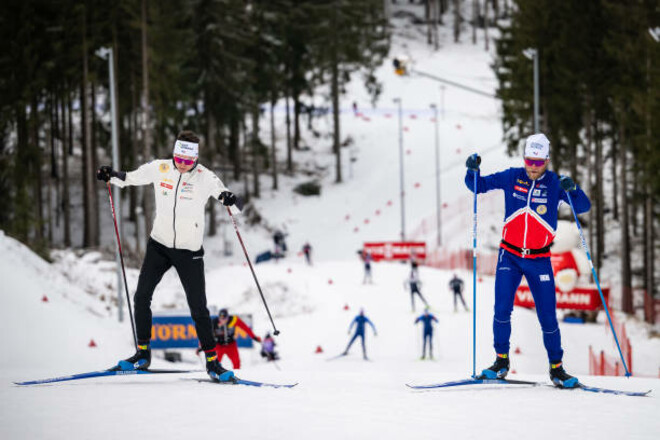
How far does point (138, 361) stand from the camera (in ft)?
24.3

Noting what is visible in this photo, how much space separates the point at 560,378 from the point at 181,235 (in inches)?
148

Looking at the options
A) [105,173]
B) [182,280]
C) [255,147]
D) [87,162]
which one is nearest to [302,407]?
[182,280]

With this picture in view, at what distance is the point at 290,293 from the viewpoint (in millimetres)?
28375

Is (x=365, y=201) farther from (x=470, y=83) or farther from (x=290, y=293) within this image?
(x=470, y=83)

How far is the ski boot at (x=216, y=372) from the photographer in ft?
24.1

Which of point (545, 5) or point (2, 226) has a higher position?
point (545, 5)

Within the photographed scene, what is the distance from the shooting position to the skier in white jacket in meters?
7.27

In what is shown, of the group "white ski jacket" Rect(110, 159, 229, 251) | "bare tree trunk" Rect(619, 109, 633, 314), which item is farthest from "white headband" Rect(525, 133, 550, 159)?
"bare tree trunk" Rect(619, 109, 633, 314)

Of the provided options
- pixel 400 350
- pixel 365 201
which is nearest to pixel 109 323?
pixel 400 350

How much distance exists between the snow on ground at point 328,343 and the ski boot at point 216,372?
242mm

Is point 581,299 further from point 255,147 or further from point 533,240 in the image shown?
point 255,147

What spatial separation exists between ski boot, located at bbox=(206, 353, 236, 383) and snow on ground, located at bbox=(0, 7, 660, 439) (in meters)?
0.24

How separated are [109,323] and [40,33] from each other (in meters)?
18.7

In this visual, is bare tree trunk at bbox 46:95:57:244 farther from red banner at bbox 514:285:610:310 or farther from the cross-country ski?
the cross-country ski
